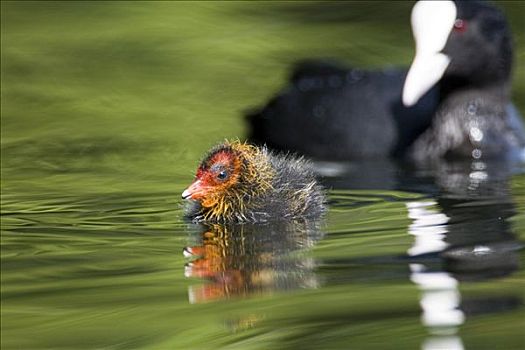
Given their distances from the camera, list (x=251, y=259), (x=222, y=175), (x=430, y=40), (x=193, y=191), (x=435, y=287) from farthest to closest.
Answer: (x=430, y=40), (x=222, y=175), (x=193, y=191), (x=251, y=259), (x=435, y=287)

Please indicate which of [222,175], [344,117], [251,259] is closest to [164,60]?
[344,117]

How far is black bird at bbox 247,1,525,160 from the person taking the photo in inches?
326

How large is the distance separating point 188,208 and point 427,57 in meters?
2.31

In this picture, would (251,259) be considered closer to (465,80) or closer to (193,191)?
(193,191)

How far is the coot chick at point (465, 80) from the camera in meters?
8.23

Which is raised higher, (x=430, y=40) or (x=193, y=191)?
(x=430, y=40)

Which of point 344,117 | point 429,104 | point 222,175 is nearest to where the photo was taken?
point 222,175

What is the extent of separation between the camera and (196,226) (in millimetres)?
6223

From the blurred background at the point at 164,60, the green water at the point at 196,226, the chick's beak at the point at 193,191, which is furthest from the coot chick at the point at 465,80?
the chick's beak at the point at 193,191

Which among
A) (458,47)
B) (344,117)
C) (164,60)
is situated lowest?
(344,117)

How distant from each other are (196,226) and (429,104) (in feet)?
9.66

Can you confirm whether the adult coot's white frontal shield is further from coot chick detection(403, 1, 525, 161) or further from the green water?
the green water

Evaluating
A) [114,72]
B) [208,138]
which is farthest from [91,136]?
[114,72]

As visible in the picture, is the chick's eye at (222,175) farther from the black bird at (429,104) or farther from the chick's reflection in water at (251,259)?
the black bird at (429,104)
